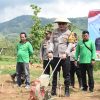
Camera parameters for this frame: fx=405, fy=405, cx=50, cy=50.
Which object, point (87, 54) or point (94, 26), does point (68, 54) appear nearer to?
point (87, 54)

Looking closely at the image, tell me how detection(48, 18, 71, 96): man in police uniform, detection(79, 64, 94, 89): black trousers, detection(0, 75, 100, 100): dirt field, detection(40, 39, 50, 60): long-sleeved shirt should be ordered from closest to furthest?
detection(48, 18, 71, 96): man in police uniform
detection(0, 75, 100, 100): dirt field
detection(79, 64, 94, 89): black trousers
detection(40, 39, 50, 60): long-sleeved shirt

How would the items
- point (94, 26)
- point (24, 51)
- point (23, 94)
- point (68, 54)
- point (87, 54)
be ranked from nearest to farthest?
point (68, 54) < point (23, 94) < point (87, 54) < point (24, 51) < point (94, 26)

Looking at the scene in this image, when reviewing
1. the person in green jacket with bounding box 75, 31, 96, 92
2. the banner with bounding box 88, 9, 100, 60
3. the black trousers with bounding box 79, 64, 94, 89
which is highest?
the banner with bounding box 88, 9, 100, 60

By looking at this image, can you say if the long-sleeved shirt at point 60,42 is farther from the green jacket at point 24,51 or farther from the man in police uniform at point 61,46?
the green jacket at point 24,51

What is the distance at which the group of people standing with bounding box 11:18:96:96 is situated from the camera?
9.96 meters

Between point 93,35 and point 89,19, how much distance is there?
546 mm

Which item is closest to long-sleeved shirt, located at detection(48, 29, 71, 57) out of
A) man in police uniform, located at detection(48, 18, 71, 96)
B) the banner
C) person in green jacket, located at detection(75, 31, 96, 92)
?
man in police uniform, located at detection(48, 18, 71, 96)

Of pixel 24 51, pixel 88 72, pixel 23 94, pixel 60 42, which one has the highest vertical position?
pixel 60 42

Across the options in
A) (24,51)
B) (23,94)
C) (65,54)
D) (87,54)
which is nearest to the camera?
(65,54)

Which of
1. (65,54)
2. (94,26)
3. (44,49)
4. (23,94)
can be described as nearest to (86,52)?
(44,49)

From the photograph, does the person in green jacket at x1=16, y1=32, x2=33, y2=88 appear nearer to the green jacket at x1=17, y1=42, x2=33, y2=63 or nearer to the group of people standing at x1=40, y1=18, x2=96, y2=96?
the green jacket at x1=17, y1=42, x2=33, y2=63

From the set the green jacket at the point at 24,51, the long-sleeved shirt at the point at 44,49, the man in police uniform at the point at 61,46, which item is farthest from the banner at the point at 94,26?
the man in police uniform at the point at 61,46

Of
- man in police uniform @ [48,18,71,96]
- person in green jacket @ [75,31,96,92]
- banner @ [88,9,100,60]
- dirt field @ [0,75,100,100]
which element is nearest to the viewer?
man in police uniform @ [48,18,71,96]

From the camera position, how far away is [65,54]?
9781mm
